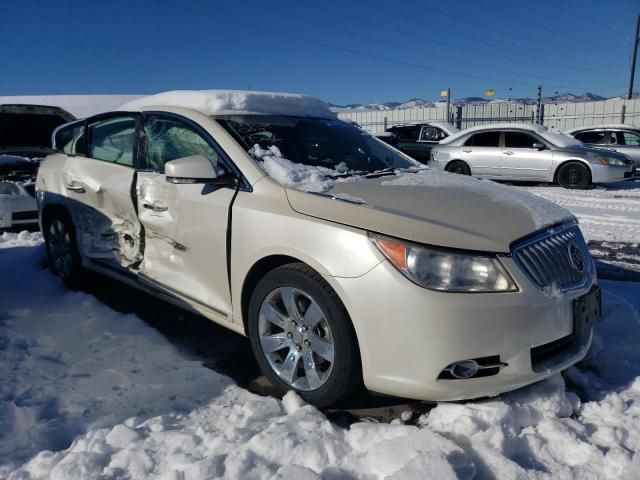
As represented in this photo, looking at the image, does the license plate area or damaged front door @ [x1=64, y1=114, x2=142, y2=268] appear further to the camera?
damaged front door @ [x1=64, y1=114, x2=142, y2=268]

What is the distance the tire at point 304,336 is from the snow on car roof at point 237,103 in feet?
4.38

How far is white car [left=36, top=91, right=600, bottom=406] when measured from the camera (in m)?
2.30

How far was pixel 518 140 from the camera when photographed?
11859 mm

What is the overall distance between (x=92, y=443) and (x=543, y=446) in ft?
6.25

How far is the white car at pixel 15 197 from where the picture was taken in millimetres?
6051

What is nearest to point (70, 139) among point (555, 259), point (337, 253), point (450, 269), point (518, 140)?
point (337, 253)

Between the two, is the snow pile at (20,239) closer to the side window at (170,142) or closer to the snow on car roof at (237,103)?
the snow on car roof at (237,103)

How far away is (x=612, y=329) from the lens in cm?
344

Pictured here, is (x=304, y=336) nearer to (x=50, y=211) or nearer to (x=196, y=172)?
(x=196, y=172)

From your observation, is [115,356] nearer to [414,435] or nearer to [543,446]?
[414,435]

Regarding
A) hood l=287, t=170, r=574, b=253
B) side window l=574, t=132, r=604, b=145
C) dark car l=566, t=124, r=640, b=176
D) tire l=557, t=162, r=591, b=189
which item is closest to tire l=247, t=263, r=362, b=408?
hood l=287, t=170, r=574, b=253

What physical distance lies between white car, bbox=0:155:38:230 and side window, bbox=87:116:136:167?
220 centimetres

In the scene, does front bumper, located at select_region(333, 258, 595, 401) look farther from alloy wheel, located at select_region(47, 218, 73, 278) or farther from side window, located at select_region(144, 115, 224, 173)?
alloy wheel, located at select_region(47, 218, 73, 278)

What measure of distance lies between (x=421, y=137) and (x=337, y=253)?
43.9ft
